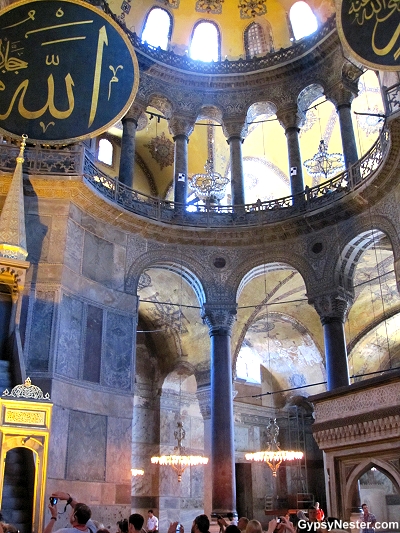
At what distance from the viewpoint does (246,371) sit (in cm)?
1997

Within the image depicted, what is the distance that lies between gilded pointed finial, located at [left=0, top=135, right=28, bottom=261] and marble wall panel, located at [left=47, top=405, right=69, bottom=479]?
9.98ft

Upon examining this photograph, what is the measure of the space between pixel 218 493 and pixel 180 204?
693 cm

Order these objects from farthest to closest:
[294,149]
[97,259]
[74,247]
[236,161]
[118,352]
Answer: [236,161] → [294,149] → [97,259] → [118,352] → [74,247]

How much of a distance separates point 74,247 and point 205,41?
29.1ft

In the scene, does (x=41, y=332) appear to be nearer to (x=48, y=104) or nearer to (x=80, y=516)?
(x=48, y=104)

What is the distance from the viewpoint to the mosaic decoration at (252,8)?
17.8m

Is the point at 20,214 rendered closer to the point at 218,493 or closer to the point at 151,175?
the point at 218,493

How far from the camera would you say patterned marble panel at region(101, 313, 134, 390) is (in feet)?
40.8

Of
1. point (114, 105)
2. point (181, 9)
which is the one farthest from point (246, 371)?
point (181, 9)

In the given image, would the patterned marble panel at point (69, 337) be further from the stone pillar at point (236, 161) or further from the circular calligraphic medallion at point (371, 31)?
the circular calligraphic medallion at point (371, 31)

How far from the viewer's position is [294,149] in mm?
15695

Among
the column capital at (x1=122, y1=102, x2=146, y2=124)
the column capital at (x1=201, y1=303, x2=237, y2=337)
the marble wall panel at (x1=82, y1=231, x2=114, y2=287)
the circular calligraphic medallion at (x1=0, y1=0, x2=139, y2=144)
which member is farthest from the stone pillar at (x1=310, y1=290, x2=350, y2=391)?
the column capital at (x1=122, y1=102, x2=146, y2=124)

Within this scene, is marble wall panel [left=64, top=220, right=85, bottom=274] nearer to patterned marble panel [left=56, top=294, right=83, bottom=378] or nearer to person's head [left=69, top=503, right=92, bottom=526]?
patterned marble panel [left=56, top=294, right=83, bottom=378]

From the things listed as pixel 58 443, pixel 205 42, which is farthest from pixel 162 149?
pixel 58 443
